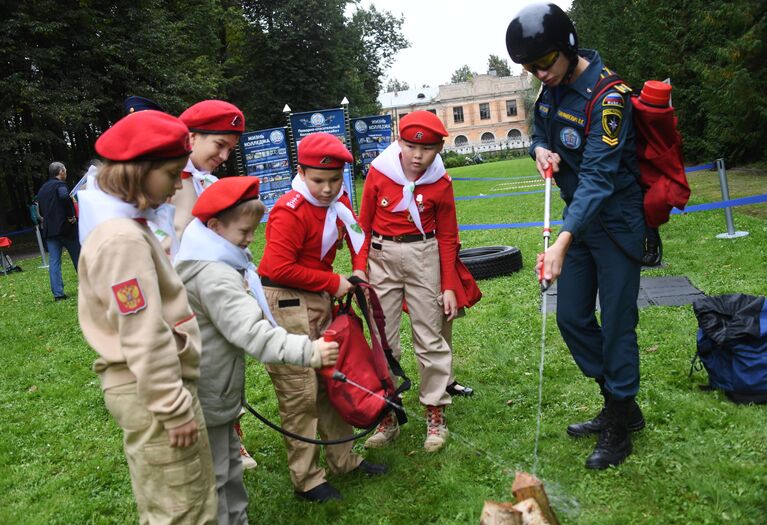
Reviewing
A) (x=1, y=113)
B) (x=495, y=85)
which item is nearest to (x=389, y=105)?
(x=495, y=85)

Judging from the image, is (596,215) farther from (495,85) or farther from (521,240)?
(495,85)

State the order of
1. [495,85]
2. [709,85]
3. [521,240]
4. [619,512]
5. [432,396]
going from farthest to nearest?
1. [495,85]
2. [709,85]
3. [521,240]
4. [432,396]
5. [619,512]

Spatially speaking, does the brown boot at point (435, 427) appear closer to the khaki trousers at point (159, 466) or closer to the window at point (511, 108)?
the khaki trousers at point (159, 466)

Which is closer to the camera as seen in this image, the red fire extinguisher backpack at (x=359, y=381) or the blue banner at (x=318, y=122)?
the red fire extinguisher backpack at (x=359, y=381)

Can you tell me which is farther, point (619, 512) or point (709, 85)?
point (709, 85)

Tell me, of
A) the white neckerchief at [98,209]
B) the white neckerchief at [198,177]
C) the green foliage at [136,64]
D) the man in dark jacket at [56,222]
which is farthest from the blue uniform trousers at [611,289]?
the green foliage at [136,64]

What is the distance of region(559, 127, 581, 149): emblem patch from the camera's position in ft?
11.8

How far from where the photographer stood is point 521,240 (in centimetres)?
1142

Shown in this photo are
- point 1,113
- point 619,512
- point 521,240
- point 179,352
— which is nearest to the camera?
point 179,352

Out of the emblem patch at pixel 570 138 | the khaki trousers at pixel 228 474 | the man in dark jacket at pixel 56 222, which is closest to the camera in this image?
the khaki trousers at pixel 228 474

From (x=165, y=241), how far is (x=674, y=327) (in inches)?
181

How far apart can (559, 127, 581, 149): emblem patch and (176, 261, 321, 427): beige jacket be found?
1.81 metres

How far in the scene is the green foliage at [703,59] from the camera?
1451 cm

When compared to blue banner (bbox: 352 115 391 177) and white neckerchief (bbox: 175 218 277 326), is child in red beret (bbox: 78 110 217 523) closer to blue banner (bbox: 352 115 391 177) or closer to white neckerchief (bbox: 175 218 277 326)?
white neckerchief (bbox: 175 218 277 326)
